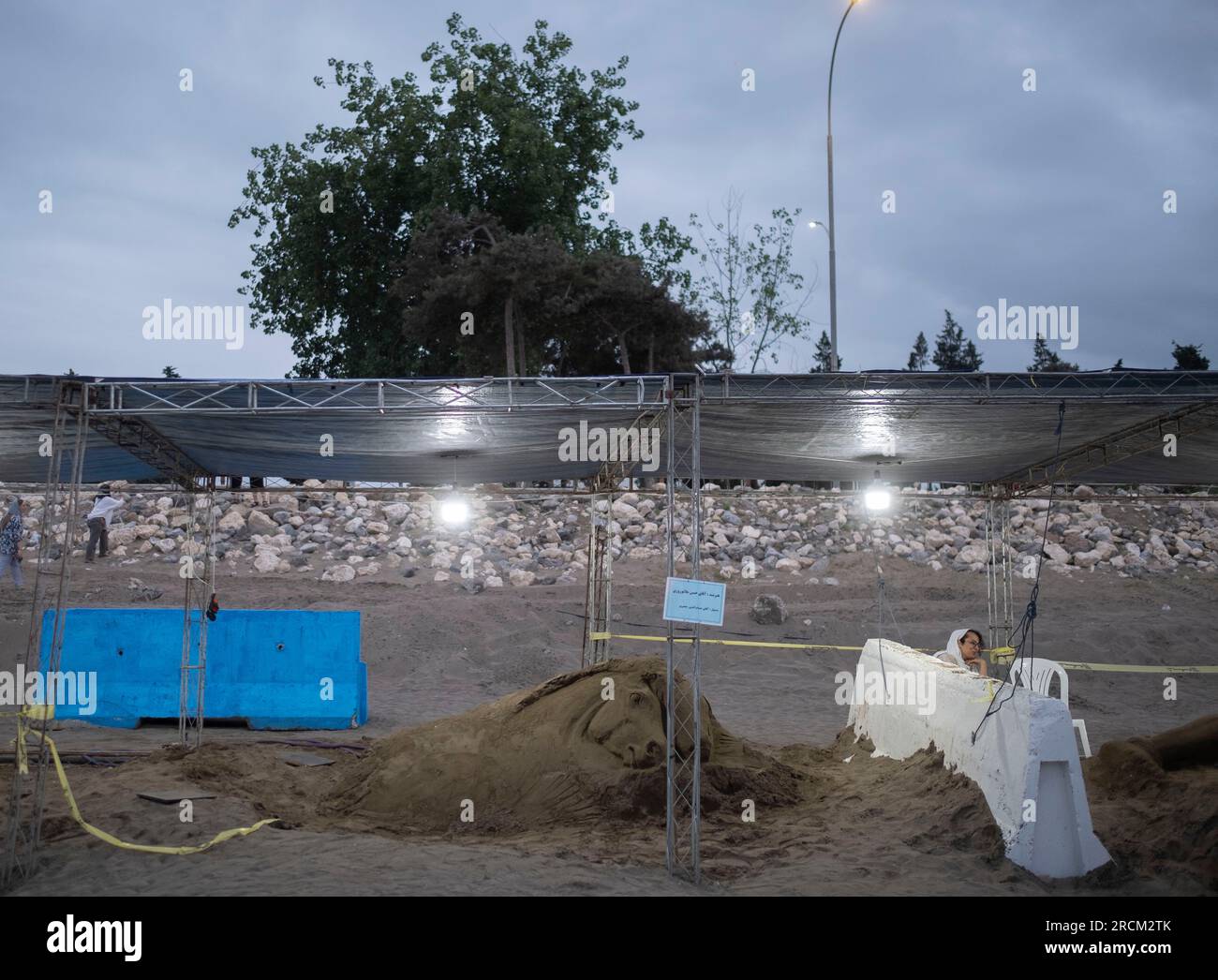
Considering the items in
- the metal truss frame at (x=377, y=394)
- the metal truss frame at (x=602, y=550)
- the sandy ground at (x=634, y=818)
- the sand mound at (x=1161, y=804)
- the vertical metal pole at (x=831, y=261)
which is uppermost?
the vertical metal pole at (x=831, y=261)

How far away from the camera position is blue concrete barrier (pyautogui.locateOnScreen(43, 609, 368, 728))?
1530 cm

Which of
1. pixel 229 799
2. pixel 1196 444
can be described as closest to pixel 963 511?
pixel 1196 444

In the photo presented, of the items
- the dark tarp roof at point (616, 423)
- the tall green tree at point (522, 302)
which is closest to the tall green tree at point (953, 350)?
the tall green tree at point (522, 302)

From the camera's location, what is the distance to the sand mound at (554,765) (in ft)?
32.9

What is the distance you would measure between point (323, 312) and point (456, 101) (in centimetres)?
790

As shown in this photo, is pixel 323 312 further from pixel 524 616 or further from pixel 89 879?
pixel 89 879

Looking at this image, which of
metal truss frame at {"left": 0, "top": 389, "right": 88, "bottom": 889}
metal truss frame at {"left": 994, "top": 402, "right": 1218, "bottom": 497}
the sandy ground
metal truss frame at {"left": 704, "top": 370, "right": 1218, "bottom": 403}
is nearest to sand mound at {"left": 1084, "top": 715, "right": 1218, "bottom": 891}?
the sandy ground

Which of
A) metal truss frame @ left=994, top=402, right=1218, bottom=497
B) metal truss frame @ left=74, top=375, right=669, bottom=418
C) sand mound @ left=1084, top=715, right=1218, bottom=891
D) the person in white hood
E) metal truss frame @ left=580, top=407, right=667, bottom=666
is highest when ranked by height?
metal truss frame @ left=74, top=375, right=669, bottom=418

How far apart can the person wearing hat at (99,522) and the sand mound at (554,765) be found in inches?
674

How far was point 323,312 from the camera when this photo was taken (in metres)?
34.3

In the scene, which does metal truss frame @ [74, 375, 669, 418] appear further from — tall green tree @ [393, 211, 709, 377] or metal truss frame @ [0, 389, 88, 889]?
tall green tree @ [393, 211, 709, 377]

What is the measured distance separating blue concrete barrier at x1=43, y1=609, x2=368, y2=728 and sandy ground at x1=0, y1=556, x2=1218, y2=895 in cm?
39

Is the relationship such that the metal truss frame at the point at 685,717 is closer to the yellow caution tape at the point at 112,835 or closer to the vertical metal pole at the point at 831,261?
the yellow caution tape at the point at 112,835

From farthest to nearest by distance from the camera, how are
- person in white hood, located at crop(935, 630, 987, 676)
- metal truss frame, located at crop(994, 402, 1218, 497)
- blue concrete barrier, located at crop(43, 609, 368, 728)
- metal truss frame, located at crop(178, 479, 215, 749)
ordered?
blue concrete barrier, located at crop(43, 609, 368, 728) < metal truss frame, located at crop(178, 479, 215, 749) < person in white hood, located at crop(935, 630, 987, 676) < metal truss frame, located at crop(994, 402, 1218, 497)
